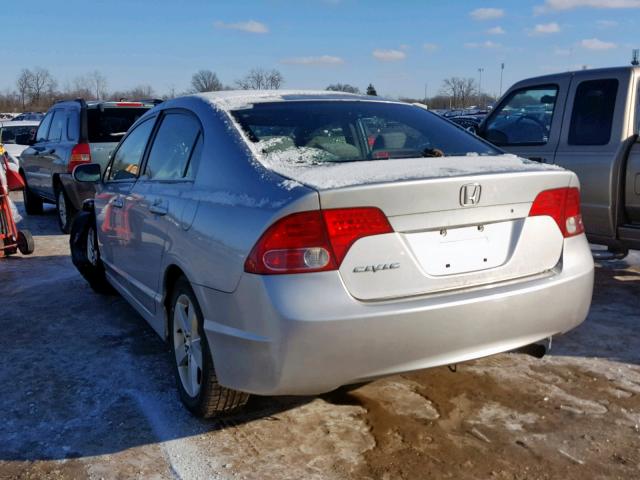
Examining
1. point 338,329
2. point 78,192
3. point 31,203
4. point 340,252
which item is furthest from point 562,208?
point 31,203

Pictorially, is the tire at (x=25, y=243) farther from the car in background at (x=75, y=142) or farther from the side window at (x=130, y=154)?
the side window at (x=130, y=154)

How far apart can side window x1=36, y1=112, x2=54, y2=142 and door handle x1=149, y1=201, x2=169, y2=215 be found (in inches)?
309

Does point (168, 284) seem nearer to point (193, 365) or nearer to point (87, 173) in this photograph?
point (193, 365)

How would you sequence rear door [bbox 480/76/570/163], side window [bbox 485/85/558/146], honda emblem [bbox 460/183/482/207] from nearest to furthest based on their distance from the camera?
honda emblem [bbox 460/183/482/207], rear door [bbox 480/76/570/163], side window [bbox 485/85/558/146]

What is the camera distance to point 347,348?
2.72m

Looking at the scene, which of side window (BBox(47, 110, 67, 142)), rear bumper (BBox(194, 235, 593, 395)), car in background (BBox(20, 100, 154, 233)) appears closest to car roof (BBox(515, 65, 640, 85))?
rear bumper (BBox(194, 235, 593, 395))

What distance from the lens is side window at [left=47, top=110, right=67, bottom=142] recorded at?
10.0 metres

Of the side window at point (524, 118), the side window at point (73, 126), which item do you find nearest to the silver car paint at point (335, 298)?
the side window at point (524, 118)

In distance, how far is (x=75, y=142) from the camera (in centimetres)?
932

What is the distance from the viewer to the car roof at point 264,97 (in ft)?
12.2

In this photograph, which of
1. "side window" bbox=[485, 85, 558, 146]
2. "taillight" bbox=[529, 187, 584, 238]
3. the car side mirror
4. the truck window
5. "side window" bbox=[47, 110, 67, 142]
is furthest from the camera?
"side window" bbox=[47, 110, 67, 142]

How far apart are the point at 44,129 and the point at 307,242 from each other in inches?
382

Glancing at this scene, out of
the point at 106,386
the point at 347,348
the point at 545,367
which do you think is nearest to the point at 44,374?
the point at 106,386

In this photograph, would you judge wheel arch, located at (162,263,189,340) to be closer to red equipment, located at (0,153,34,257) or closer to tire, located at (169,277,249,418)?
tire, located at (169,277,249,418)
